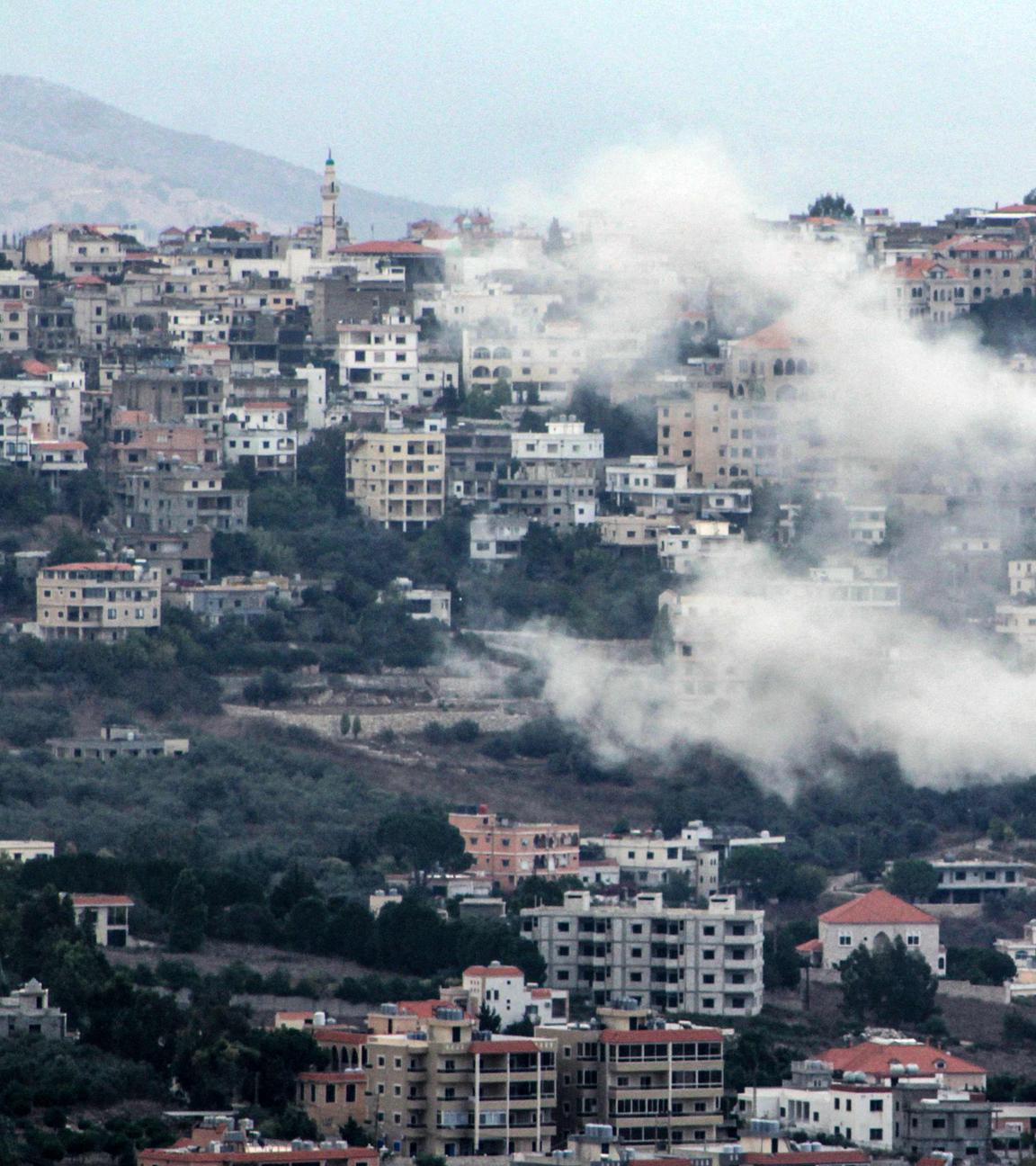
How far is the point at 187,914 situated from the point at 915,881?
39.1 feet

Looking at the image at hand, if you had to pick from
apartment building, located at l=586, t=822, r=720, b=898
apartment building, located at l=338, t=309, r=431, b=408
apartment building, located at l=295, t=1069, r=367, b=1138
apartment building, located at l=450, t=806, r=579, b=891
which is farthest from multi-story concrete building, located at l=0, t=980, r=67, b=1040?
apartment building, located at l=338, t=309, r=431, b=408

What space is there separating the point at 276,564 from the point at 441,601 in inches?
98.6

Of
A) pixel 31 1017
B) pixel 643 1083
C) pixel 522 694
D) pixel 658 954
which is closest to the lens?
pixel 643 1083

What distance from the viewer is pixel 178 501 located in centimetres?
7119

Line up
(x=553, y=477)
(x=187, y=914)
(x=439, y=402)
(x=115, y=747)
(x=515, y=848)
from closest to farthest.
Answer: (x=187, y=914) < (x=515, y=848) < (x=115, y=747) < (x=553, y=477) < (x=439, y=402)

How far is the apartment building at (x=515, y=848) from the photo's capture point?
5944cm

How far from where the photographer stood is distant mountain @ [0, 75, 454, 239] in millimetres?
167750

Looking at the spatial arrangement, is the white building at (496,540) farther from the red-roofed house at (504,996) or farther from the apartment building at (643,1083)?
the apartment building at (643,1083)

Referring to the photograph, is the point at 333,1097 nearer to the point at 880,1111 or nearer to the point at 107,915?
the point at 880,1111

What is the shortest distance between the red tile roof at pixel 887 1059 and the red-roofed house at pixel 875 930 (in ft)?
26.7

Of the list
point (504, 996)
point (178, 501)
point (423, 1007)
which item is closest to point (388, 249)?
point (178, 501)

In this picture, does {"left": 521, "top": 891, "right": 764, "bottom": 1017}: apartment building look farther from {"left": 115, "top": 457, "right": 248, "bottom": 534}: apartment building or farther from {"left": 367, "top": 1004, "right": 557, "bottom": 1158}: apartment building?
{"left": 115, "top": 457, "right": 248, "bottom": 534}: apartment building

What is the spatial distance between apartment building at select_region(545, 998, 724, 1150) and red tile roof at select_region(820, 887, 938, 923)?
11.9m

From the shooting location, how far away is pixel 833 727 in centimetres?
6650
